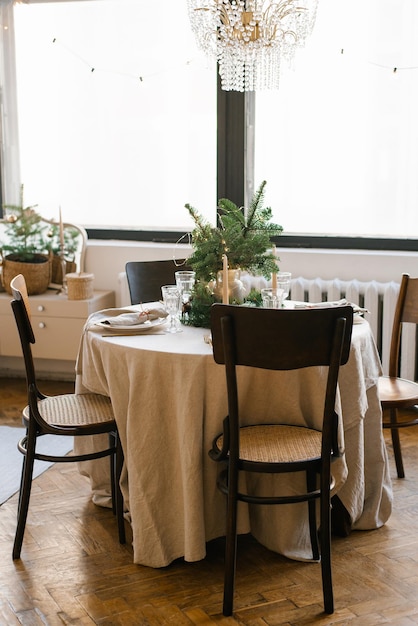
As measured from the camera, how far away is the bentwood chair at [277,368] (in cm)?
227

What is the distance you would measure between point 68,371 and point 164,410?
2.36 metres

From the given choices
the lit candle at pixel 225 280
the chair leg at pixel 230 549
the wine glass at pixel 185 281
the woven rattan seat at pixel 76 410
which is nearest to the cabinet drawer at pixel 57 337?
the woven rattan seat at pixel 76 410

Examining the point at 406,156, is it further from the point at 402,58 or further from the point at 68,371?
the point at 68,371

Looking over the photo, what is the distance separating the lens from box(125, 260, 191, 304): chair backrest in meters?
3.69

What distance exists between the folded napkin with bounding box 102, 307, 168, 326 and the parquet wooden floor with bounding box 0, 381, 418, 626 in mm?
754

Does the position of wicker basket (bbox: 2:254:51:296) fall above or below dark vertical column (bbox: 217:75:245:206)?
below

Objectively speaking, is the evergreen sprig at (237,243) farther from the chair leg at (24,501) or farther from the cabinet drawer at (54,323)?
the cabinet drawer at (54,323)

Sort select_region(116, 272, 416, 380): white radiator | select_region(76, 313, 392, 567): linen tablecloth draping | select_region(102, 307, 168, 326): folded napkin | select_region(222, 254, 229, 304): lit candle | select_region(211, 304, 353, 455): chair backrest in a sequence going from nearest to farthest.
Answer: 1. select_region(211, 304, 353, 455): chair backrest
2. select_region(76, 313, 392, 567): linen tablecloth draping
3. select_region(222, 254, 229, 304): lit candle
4. select_region(102, 307, 168, 326): folded napkin
5. select_region(116, 272, 416, 380): white radiator

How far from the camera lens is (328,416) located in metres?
2.35

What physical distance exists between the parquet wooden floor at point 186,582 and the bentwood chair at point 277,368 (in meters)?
0.10

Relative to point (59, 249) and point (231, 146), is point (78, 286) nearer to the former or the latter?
point (59, 249)

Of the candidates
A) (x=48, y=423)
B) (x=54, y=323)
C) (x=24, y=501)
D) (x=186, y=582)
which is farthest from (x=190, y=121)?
(x=186, y=582)

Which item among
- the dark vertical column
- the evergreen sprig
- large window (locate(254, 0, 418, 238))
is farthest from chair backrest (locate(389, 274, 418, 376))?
the dark vertical column

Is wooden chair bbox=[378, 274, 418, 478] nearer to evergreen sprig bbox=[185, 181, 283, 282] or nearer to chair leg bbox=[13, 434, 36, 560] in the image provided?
evergreen sprig bbox=[185, 181, 283, 282]
